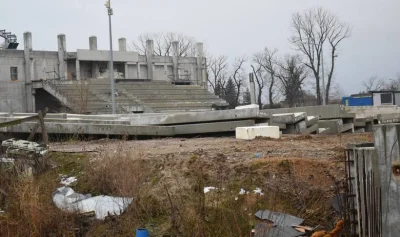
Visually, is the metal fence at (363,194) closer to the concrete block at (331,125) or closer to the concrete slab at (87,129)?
the concrete slab at (87,129)

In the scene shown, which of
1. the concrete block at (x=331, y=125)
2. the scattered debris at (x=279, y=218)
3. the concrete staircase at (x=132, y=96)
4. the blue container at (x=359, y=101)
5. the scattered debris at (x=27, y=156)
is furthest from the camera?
the blue container at (x=359, y=101)

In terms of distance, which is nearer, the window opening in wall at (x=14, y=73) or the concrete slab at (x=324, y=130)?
the concrete slab at (x=324, y=130)

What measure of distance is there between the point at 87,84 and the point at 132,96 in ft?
16.9

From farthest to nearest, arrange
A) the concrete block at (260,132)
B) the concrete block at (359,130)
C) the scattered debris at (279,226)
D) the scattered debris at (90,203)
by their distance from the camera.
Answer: the concrete block at (359,130)
the concrete block at (260,132)
the scattered debris at (90,203)
the scattered debris at (279,226)

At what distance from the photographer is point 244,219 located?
642 centimetres

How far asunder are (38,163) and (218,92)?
6202cm

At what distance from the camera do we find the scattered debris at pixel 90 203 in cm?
742

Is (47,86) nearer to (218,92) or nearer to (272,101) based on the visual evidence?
(218,92)

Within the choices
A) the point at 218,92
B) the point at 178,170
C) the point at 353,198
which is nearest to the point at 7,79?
the point at 218,92

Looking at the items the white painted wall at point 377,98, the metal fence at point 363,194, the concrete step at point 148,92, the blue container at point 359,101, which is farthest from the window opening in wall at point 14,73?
the metal fence at point 363,194

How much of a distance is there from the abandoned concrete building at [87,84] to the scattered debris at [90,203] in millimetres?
23581

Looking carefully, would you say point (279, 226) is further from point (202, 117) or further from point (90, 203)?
point (202, 117)

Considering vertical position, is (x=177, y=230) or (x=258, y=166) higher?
(x=258, y=166)

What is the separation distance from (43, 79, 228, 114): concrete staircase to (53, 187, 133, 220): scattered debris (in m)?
23.6
